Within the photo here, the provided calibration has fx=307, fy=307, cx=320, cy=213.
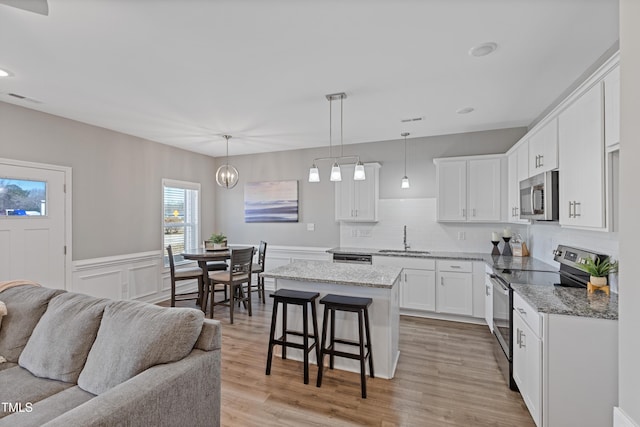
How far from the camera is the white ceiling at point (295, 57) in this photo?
1.85m

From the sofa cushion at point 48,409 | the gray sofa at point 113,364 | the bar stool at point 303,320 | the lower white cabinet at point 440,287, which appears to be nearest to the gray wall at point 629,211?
the gray sofa at point 113,364

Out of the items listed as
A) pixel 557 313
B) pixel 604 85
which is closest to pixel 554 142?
pixel 604 85

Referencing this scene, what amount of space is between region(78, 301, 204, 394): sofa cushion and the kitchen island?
118cm

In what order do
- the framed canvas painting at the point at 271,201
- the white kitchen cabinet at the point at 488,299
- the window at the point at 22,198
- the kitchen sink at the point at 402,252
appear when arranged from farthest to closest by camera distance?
the framed canvas painting at the point at 271,201 < the kitchen sink at the point at 402,252 < the white kitchen cabinet at the point at 488,299 < the window at the point at 22,198

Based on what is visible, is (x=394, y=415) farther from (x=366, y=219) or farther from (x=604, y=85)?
(x=366, y=219)

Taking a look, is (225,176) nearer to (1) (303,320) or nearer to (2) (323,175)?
(2) (323,175)

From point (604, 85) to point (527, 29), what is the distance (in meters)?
0.59

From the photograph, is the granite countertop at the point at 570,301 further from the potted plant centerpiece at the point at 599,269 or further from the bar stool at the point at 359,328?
the bar stool at the point at 359,328

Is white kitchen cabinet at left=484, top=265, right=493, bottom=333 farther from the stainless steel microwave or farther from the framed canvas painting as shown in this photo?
the framed canvas painting

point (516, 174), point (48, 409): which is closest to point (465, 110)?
point (516, 174)

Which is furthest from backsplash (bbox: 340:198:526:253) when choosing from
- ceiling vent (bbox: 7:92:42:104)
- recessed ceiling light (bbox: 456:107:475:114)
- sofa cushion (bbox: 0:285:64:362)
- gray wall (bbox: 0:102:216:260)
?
ceiling vent (bbox: 7:92:42:104)

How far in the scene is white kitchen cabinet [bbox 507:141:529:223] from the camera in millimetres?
3352

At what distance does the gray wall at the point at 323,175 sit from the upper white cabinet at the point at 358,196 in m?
0.25

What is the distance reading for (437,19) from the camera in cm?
192
